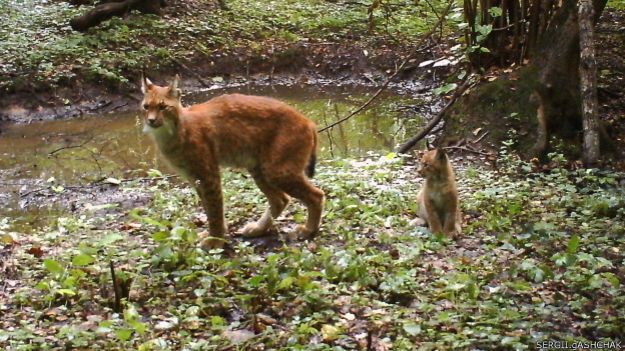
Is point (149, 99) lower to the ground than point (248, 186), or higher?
higher

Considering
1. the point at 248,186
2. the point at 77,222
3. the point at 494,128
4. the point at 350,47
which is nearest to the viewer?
Result: the point at 77,222

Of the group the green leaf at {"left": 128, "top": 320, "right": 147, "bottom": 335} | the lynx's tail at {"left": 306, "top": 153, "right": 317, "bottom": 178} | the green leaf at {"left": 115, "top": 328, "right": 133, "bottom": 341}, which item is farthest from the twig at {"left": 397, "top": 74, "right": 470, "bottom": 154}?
the green leaf at {"left": 115, "top": 328, "right": 133, "bottom": 341}

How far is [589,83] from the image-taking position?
8781 millimetres

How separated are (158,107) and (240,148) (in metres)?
0.89

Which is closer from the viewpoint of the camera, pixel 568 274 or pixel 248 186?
pixel 568 274

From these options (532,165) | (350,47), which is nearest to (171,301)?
(532,165)

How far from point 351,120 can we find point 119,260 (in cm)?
844

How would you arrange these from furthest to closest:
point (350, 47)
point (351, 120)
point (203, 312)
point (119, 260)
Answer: point (350, 47) < point (351, 120) < point (119, 260) < point (203, 312)

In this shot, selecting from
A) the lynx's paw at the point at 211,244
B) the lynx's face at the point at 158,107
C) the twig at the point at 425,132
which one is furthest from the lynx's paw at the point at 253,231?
the twig at the point at 425,132

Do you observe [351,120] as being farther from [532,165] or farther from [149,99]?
[149,99]

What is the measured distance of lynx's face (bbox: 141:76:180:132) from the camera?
645 centimetres

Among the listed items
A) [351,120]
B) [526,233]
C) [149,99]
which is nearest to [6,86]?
[351,120]

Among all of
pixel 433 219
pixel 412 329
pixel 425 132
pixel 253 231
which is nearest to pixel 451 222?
pixel 433 219

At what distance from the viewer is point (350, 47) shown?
725 inches
